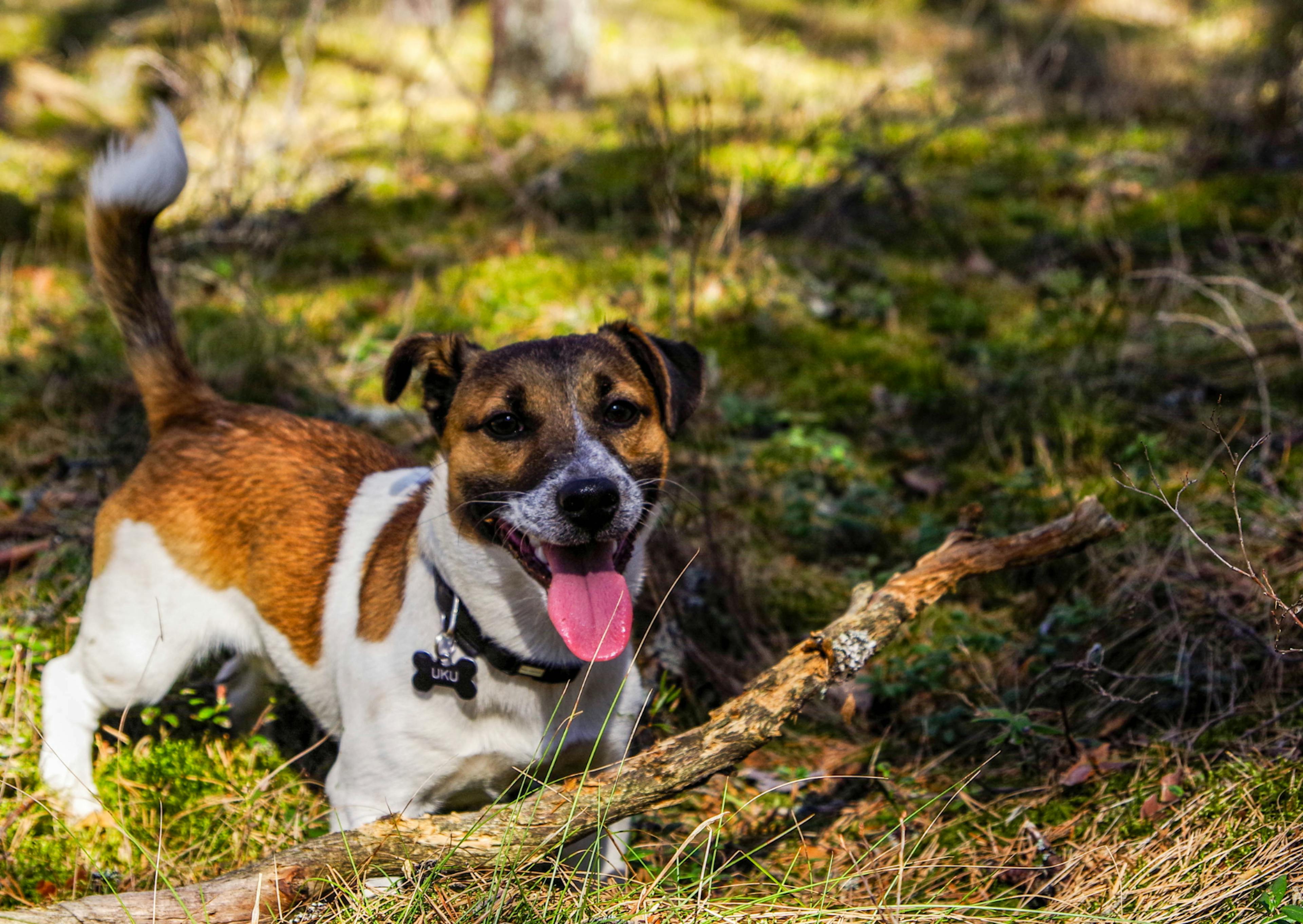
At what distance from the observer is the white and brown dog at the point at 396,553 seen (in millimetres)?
2938

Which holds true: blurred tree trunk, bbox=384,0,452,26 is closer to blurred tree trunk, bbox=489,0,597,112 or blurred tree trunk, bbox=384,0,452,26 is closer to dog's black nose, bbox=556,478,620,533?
blurred tree trunk, bbox=489,0,597,112

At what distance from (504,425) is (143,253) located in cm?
175

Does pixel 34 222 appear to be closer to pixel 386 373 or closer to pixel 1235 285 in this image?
pixel 386 373

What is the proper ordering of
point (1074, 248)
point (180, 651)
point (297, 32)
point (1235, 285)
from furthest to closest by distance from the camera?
point (297, 32), point (1074, 248), point (1235, 285), point (180, 651)

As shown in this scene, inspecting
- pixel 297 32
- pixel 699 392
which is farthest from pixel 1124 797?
pixel 297 32

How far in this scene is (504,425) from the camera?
10.2 feet

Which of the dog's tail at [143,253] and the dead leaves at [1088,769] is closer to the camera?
the dead leaves at [1088,769]

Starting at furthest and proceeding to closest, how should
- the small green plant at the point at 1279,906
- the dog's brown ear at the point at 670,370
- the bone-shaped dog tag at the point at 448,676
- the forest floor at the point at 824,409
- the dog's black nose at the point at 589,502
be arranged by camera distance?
the dog's brown ear at the point at 670,370, the forest floor at the point at 824,409, the bone-shaped dog tag at the point at 448,676, the dog's black nose at the point at 589,502, the small green plant at the point at 1279,906

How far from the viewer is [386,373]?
321 cm

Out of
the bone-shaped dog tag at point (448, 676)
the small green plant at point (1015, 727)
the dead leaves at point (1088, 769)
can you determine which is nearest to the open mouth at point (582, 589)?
the bone-shaped dog tag at point (448, 676)

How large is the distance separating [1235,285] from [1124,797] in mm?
3924

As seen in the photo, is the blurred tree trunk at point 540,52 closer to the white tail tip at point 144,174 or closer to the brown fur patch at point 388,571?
the white tail tip at point 144,174

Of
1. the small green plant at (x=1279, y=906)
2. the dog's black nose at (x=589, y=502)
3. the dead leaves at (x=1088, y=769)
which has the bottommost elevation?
the dead leaves at (x=1088, y=769)

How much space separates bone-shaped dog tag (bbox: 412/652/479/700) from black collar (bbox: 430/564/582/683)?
1.7 inches
